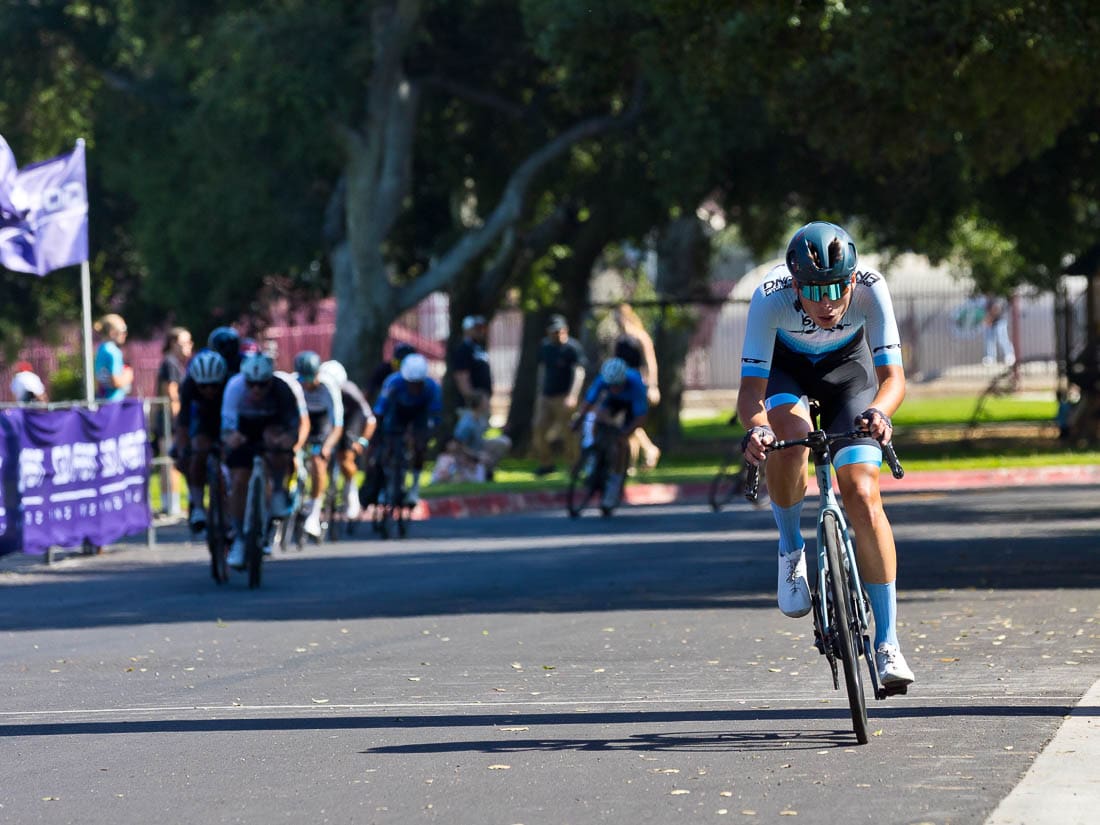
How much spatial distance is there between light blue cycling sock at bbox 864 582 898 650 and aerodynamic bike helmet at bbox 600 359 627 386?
1374cm

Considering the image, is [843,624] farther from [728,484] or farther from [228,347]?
[728,484]

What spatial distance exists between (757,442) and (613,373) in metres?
13.9

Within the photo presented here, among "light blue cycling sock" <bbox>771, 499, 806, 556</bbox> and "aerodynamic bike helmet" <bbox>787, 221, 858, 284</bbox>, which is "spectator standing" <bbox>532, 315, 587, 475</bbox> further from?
"aerodynamic bike helmet" <bbox>787, 221, 858, 284</bbox>

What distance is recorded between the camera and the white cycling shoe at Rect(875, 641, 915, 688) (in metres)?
7.85

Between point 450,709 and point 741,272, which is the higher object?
point 741,272

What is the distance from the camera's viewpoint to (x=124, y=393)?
852 inches

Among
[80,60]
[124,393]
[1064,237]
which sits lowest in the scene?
[124,393]

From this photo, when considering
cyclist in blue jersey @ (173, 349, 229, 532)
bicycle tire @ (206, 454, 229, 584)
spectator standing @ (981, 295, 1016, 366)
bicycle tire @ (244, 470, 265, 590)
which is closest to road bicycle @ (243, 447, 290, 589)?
bicycle tire @ (244, 470, 265, 590)

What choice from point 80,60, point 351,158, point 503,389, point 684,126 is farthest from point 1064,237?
point 503,389

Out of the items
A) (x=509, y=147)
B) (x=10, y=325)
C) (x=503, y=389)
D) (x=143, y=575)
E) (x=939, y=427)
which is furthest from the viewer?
(x=503, y=389)

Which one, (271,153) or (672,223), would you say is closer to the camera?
(271,153)

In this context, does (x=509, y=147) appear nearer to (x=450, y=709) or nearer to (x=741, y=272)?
(x=450, y=709)

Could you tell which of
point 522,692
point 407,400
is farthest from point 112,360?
point 522,692

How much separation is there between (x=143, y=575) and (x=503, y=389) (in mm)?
38921
